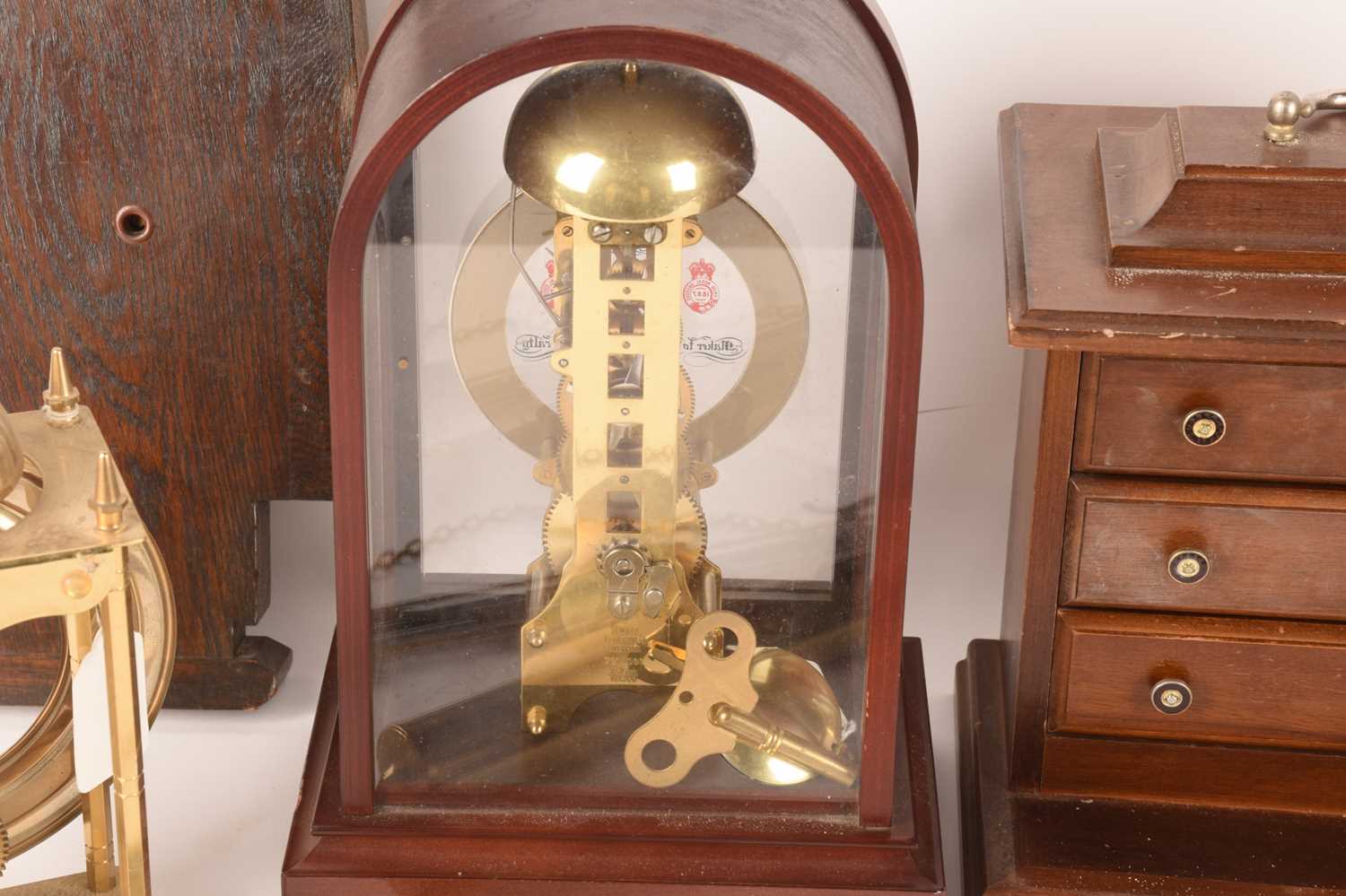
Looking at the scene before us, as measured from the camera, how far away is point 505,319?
1.16m

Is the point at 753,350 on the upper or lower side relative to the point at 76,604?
upper

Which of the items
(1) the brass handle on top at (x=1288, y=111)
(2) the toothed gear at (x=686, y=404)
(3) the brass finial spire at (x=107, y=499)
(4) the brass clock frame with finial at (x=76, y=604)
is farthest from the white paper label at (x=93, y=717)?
(1) the brass handle on top at (x=1288, y=111)

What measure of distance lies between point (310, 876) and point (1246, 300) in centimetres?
72

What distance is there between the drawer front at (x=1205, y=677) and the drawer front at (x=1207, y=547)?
0.02 meters

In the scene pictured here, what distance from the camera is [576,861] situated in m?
1.22

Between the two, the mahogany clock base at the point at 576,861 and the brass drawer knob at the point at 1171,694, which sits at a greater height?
the brass drawer knob at the point at 1171,694

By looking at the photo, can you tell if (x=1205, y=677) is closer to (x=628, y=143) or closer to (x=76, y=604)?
(x=628, y=143)

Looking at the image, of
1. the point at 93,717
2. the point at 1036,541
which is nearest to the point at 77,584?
the point at 93,717

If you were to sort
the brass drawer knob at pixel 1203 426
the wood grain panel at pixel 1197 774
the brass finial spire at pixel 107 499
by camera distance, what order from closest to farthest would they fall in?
the brass finial spire at pixel 107 499
the brass drawer knob at pixel 1203 426
the wood grain panel at pixel 1197 774

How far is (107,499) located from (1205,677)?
0.75 m

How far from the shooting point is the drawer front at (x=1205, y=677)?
1.24 m

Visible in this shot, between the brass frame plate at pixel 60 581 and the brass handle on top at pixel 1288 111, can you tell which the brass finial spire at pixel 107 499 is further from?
the brass handle on top at pixel 1288 111

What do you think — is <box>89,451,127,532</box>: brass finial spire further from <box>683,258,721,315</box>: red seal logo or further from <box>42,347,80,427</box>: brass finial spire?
<box>683,258,721,315</box>: red seal logo

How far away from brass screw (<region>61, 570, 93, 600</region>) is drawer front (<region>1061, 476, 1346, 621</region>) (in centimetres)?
64
